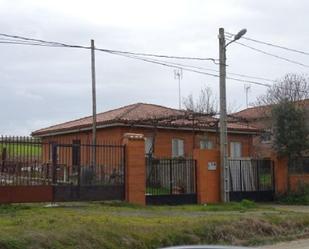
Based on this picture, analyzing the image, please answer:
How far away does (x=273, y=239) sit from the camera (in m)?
17.4

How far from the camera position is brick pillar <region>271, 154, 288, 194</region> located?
100ft

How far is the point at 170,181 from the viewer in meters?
25.8

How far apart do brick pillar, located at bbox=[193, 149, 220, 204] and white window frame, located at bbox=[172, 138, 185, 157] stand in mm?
10864

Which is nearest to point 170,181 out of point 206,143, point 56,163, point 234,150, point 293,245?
point 56,163

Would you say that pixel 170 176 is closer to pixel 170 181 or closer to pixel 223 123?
pixel 170 181

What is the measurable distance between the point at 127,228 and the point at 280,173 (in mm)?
17010

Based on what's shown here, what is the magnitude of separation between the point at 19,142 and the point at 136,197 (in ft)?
17.0

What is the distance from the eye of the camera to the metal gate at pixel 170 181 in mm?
25203

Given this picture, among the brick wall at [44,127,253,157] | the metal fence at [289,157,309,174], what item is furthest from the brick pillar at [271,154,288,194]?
the brick wall at [44,127,253,157]

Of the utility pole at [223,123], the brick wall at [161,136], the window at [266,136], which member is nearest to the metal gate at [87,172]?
the utility pole at [223,123]

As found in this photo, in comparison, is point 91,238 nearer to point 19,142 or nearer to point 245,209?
point 19,142

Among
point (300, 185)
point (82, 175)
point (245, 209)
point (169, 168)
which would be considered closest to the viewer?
point (82, 175)

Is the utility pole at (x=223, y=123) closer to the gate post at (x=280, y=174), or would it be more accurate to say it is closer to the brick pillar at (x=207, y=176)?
the brick pillar at (x=207, y=176)

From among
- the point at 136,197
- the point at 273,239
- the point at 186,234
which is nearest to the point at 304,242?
the point at 273,239
